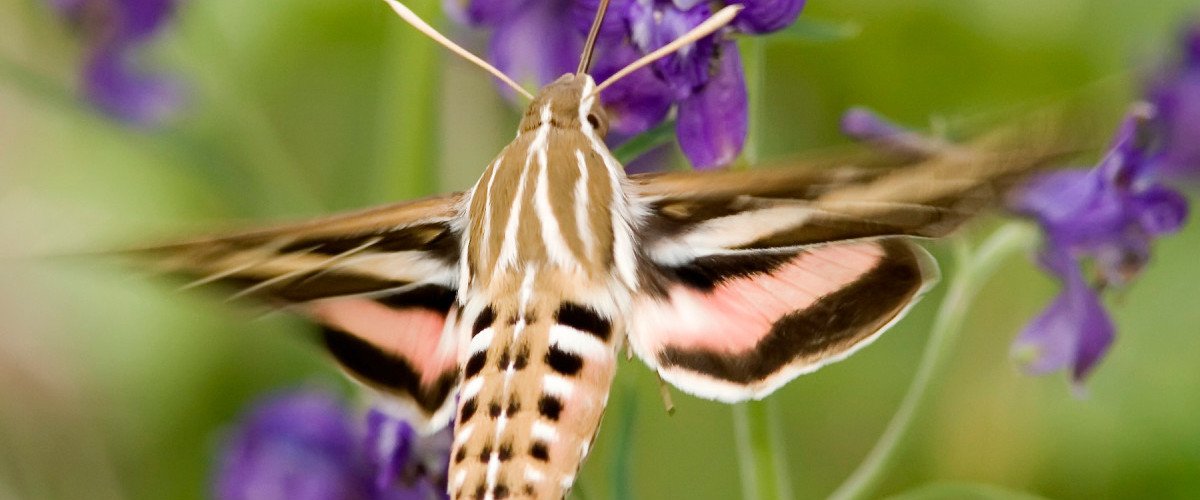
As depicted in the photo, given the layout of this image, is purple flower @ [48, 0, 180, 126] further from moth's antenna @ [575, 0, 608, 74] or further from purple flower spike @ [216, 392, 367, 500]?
moth's antenna @ [575, 0, 608, 74]

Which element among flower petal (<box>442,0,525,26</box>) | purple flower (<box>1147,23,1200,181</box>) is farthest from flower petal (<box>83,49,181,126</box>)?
purple flower (<box>1147,23,1200,181</box>)

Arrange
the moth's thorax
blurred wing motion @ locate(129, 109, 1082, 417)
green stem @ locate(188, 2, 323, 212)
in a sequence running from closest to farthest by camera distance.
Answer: blurred wing motion @ locate(129, 109, 1082, 417) → the moth's thorax → green stem @ locate(188, 2, 323, 212)

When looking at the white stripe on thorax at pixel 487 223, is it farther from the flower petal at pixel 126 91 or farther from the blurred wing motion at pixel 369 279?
the flower petal at pixel 126 91

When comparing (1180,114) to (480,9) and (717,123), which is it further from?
(480,9)

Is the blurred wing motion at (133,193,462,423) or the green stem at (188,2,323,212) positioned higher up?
the green stem at (188,2,323,212)

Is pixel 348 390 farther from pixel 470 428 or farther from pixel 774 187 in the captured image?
pixel 774 187
